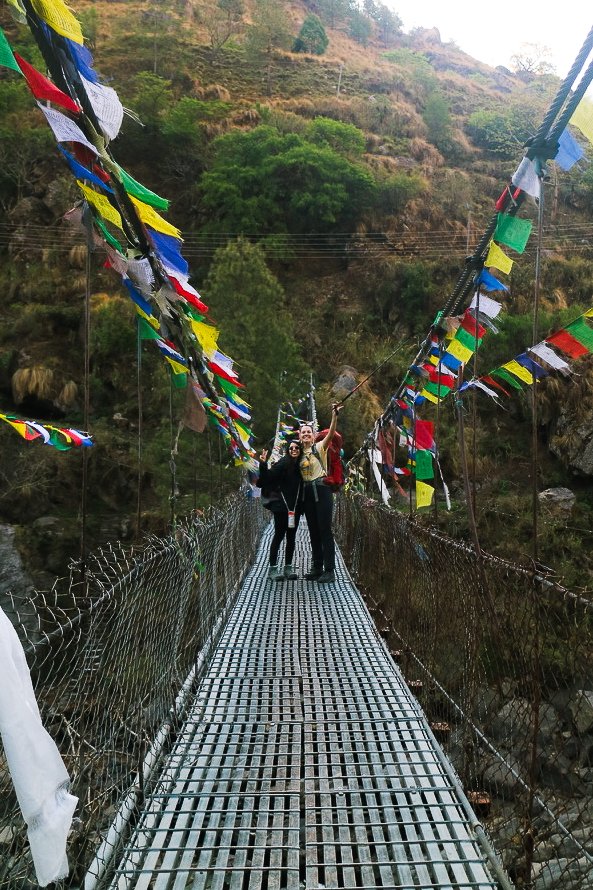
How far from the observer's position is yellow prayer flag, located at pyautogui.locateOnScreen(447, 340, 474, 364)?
154 inches

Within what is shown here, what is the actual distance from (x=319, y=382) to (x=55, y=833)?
19.0 m

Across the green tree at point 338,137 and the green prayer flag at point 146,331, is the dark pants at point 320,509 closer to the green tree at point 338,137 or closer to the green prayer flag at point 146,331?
the green prayer flag at point 146,331

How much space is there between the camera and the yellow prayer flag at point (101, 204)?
84.0 inches

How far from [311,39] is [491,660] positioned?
4290 cm

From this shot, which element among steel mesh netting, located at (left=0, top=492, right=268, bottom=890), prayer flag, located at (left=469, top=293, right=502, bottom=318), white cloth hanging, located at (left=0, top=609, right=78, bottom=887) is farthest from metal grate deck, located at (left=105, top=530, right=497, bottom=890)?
prayer flag, located at (left=469, top=293, right=502, bottom=318)

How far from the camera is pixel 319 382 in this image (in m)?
19.8

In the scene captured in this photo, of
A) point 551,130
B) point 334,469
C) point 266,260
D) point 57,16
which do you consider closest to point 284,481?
point 334,469

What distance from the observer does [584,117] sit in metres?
2.03

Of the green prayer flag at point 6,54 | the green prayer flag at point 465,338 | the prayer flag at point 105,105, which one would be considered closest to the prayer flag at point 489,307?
the green prayer flag at point 465,338

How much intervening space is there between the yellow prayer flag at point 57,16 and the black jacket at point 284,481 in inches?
140

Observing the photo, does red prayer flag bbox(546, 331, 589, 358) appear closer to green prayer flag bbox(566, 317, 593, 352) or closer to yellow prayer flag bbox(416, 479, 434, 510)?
green prayer flag bbox(566, 317, 593, 352)

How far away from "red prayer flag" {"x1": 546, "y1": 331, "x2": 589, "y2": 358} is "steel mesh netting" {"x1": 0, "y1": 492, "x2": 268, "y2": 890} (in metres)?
2.03

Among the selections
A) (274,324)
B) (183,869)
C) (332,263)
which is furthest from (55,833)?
(332,263)

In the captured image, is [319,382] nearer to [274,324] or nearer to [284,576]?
[274,324]
